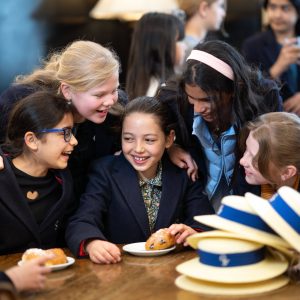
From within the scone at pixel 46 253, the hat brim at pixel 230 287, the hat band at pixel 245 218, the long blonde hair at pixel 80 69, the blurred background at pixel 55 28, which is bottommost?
the hat brim at pixel 230 287

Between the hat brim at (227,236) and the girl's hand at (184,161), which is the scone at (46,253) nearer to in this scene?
the hat brim at (227,236)

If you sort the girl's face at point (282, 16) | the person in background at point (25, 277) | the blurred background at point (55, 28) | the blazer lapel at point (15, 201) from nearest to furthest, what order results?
the person in background at point (25, 277), the blazer lapel at point (15, 201), the girl's face at point (282, 16), the blurred background at point (55, 28)

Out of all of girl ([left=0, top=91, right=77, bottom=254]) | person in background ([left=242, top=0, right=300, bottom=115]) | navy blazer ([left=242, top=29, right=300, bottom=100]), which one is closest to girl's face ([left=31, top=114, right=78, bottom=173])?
girl ([left=0, top=91, right=77, bottom=254])

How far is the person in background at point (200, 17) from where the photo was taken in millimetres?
4578

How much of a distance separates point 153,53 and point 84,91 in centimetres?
131

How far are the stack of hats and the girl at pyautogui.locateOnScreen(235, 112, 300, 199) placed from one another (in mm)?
620

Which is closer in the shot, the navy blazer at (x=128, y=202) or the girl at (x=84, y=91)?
the navy blazer at (x=128, y=202)

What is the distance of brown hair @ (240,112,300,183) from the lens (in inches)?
105

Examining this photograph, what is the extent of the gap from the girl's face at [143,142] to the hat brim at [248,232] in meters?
0.75

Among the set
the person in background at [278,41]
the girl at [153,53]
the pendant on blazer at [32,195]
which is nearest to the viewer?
the pendant on blazer at [32,195]

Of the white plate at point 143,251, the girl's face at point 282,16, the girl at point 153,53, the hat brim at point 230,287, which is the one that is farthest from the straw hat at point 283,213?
the girl's face at point 282,16

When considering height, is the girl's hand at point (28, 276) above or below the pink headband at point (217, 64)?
below

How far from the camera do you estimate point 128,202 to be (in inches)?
110

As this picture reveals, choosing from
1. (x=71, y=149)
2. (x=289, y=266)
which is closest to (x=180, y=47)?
(x=71, y=149)
